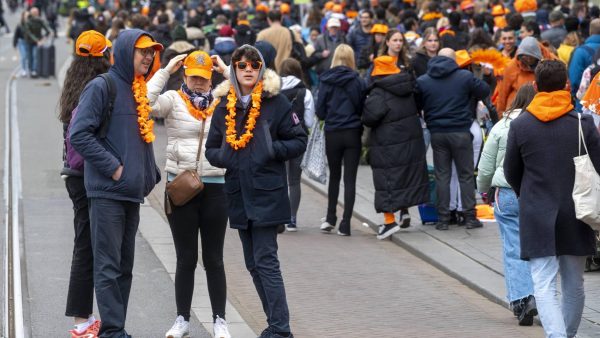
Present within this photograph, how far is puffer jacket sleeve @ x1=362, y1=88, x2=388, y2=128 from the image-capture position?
11373 mm

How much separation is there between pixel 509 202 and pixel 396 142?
343 cm

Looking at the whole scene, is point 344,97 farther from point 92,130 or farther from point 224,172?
point 92,130

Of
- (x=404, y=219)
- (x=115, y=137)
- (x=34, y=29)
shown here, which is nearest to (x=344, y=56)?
(x=404, y=219)

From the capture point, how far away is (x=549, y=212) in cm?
682

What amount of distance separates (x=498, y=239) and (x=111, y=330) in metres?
4.99

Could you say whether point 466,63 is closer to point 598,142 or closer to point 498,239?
point 498,239

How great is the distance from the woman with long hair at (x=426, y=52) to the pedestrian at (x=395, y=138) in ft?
5.40

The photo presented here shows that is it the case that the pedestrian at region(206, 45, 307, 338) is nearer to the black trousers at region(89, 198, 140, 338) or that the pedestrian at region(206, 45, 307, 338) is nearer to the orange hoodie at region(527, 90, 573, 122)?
the black trousers at region(89, 198, 140, 338)

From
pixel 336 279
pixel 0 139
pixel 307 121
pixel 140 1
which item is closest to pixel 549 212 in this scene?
pixel 336 279

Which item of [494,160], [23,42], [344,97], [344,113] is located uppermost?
[494,160]

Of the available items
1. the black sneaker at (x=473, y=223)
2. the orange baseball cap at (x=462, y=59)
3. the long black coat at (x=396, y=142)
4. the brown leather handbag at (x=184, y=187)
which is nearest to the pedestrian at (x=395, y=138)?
the long black coat at (x=396, y=142)

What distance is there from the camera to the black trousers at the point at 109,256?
7.12m

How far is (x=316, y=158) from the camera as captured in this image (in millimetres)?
11977

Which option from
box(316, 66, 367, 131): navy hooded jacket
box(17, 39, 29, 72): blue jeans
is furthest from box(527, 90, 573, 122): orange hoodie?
box(17, 39, 29, 72): blue jeans
